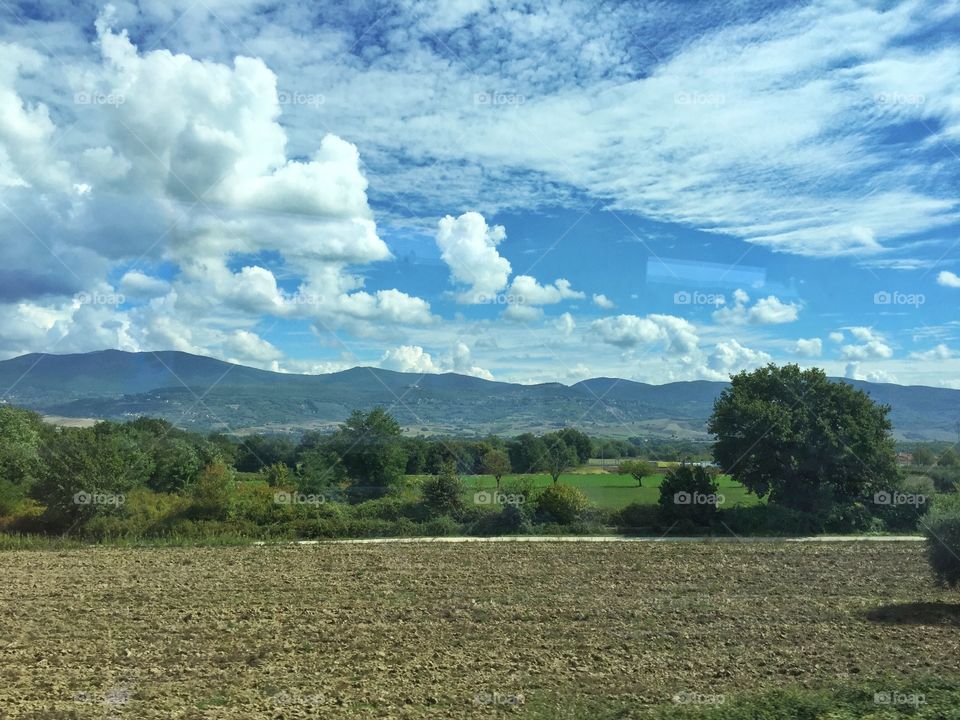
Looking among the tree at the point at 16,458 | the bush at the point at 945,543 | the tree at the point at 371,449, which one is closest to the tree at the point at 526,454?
the tree at the point at 371,449

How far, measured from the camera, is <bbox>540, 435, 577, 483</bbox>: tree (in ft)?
103

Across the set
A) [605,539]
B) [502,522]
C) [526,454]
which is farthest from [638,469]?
[502,522]

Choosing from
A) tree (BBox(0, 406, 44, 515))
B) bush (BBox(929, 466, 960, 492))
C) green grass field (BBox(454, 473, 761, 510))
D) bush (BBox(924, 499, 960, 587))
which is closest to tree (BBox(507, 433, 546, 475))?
green grass field (BBox(454, 473, 761, 510))

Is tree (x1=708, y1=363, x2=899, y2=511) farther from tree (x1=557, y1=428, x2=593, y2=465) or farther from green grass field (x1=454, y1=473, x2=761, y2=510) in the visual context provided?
tree (x1=557, y1=428, x2=593, y2=465)

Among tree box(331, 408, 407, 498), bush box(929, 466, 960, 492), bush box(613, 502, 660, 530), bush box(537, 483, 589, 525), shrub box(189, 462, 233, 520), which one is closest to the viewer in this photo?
shrub box(189, 462, 233, 520)

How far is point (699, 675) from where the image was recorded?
8.26 meters

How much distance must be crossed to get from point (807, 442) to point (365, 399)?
24.4 metres

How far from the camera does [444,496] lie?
25.4 m

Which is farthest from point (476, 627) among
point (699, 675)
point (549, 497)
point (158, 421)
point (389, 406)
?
point (158, 421)

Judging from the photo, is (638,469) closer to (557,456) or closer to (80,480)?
(557,456)

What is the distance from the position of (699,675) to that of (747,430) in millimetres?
20484

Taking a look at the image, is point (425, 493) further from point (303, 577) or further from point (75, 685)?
point (75, 685)

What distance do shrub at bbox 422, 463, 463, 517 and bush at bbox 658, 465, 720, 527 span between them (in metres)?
7.38

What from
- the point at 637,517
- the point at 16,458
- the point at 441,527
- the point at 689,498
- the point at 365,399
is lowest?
the point at 441,527
